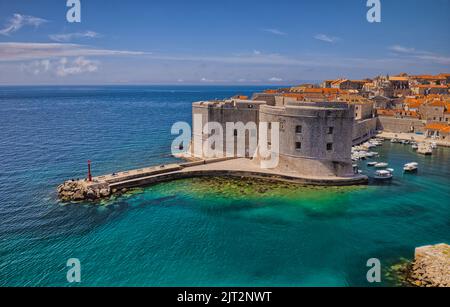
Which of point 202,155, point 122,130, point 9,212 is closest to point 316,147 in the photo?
point 202,155

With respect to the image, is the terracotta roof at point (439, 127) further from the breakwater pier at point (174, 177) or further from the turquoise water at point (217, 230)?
the breakwater pier at point (174, 177)

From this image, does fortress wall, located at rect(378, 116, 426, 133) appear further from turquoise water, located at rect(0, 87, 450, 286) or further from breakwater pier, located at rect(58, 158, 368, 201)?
breakwater pier, located at rect(58, 158, 368, 201)

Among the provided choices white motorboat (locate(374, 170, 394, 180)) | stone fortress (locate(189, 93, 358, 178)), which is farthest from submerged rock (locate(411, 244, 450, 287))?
white motorboat (locate(374, 170, 394, 180))

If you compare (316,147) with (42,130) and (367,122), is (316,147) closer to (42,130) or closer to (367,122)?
(367,122)

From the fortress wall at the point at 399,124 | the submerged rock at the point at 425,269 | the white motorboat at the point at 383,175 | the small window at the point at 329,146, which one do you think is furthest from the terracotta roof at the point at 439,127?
the submerged rock at the point at 425,269
